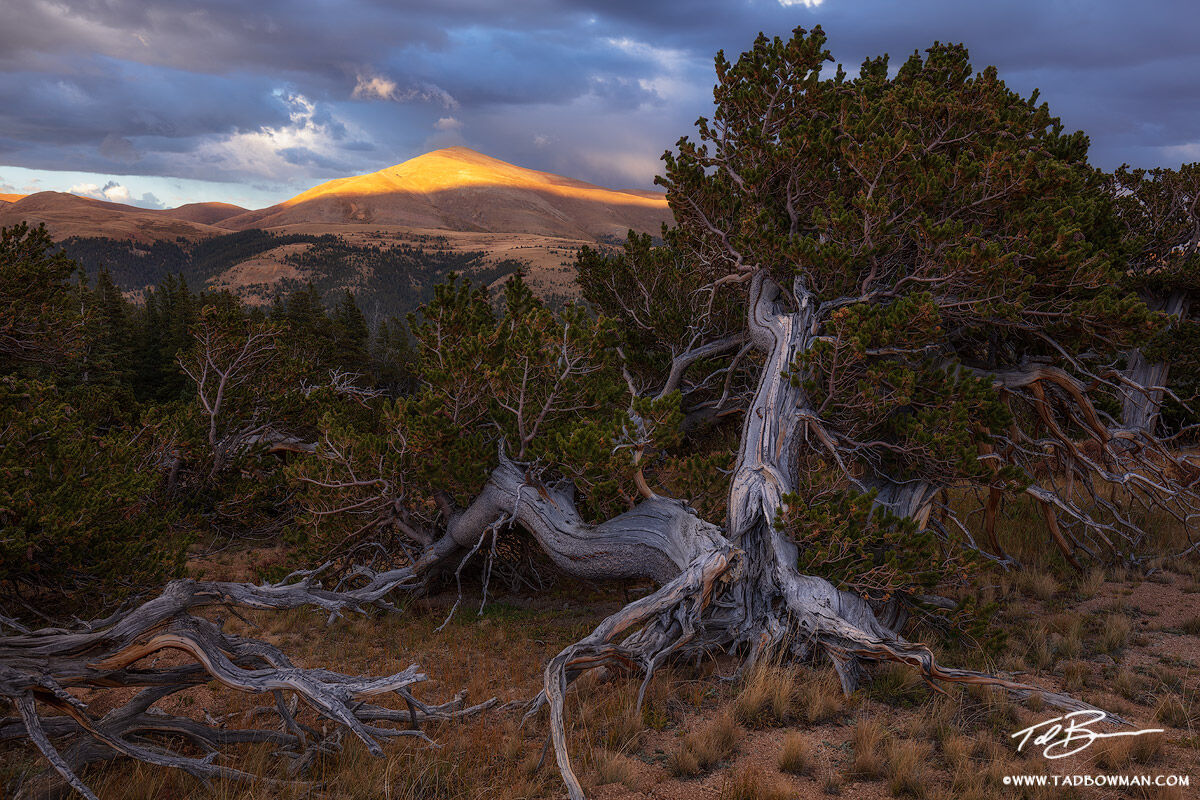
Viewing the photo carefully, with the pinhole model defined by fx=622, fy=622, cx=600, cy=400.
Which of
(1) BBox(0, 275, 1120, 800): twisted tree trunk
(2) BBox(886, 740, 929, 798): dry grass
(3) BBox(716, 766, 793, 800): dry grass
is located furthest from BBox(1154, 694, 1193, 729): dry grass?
(3) BBox(716, 766, 793, 800): dry grass

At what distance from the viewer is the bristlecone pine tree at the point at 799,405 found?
5.68m

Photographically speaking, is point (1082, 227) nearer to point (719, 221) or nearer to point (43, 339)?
point (719, 221)

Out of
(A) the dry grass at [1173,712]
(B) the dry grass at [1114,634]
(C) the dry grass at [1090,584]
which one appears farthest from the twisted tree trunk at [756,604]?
(C) the dry grass at [1090,584]

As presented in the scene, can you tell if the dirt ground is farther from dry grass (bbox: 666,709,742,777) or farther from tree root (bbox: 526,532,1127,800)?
tree root (bbox: 526,532,1127,800)

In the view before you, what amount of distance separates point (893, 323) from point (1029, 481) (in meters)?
2.18

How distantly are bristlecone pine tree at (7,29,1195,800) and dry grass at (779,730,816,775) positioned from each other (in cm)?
118

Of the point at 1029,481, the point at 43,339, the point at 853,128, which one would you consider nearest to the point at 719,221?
the point at 853,128

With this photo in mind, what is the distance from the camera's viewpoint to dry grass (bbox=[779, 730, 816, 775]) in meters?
4.11

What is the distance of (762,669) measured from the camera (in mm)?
5082

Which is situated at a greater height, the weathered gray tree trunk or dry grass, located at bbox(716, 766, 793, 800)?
the weathered gray tree trunk

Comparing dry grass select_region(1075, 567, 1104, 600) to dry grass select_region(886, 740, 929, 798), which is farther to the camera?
dry grass select_region(1075, 567, 1104, 600)
